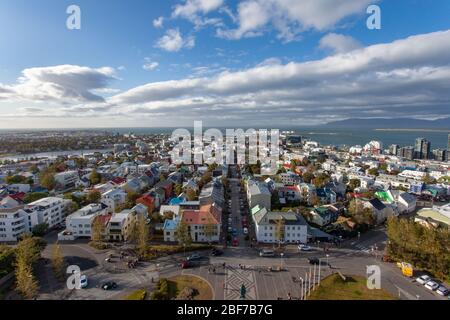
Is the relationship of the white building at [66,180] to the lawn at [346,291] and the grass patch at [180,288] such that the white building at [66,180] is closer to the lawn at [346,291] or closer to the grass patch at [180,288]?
the grass patch at [180,288]

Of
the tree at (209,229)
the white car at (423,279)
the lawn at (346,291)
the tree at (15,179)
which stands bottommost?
the lawn at (346,291)

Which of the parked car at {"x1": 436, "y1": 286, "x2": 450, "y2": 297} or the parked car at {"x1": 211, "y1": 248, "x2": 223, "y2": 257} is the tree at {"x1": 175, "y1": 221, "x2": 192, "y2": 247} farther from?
the parked car at {"x1": 436, "y1": 286, "x2": 450, "y2": 297}

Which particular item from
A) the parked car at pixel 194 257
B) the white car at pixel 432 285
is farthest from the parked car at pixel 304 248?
the parked car at pixel 194 257

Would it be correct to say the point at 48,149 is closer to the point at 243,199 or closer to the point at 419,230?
the point at 243,199

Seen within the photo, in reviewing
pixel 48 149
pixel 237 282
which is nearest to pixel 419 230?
pixel 237 282

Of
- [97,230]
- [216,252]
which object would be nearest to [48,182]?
[97,230]

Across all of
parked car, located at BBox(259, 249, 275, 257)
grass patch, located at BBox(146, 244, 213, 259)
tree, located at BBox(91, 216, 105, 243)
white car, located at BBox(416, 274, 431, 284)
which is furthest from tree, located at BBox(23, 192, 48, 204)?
white car, located at BBox(416, 274, 431, 284)
